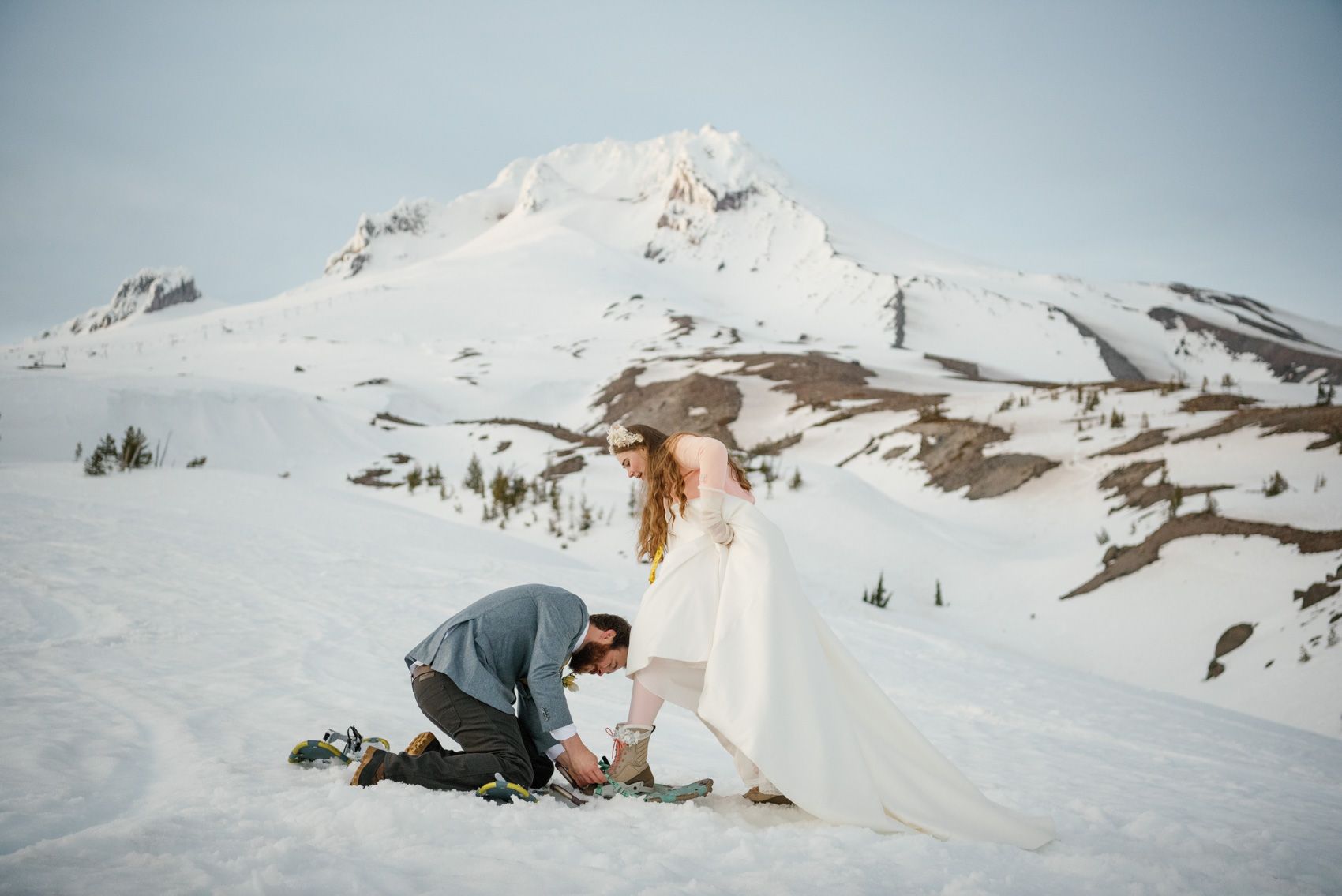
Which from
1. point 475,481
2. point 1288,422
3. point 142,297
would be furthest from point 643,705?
point 142,297

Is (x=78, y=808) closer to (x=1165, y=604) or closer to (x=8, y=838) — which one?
(x=8, y=838)

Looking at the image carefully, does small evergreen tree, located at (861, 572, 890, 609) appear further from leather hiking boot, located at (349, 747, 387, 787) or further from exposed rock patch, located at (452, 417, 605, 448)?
exposed rock patch, located at (452, 417, 605, 448)

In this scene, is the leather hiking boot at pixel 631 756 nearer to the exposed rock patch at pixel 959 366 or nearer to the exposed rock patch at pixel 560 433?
the exposed rock patch at pixel 560 433

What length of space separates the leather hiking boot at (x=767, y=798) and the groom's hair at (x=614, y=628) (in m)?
0.72

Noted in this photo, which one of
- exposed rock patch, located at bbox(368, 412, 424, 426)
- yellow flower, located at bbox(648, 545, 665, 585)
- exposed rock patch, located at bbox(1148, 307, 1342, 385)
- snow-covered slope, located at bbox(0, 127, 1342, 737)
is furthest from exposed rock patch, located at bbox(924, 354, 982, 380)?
yellow flower, located at bbox(648, 545, 665, 585)

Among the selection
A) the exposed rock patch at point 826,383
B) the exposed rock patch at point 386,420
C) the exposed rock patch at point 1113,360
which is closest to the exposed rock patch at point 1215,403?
the exposed rock patch at point 826,383

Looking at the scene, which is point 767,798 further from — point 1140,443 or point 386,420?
point 386,420

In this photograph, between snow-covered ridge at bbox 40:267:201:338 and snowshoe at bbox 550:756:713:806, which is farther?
snow-covered ridge at bbox 40:267:201:338

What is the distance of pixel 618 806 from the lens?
2.73 m

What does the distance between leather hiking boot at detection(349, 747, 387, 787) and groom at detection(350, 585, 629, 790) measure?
11 mm

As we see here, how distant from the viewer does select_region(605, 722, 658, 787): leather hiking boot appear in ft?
9.69

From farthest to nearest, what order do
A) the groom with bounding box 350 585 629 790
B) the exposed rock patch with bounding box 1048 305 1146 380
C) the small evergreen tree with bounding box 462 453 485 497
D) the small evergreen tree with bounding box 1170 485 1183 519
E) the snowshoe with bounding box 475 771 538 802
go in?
the exposed rock patch with bounding box 1048 305 1146 380 → the small evergreen tree with bounding box 462 453 485 497 → the small evergreen tree with bounding box 1170 485 1183 519 → the groom with bounding box 350 585 629 790 → the snowshoe with bounding box 475 771 538 802

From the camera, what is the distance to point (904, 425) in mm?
15055

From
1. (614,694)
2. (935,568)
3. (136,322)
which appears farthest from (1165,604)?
(136,322)
